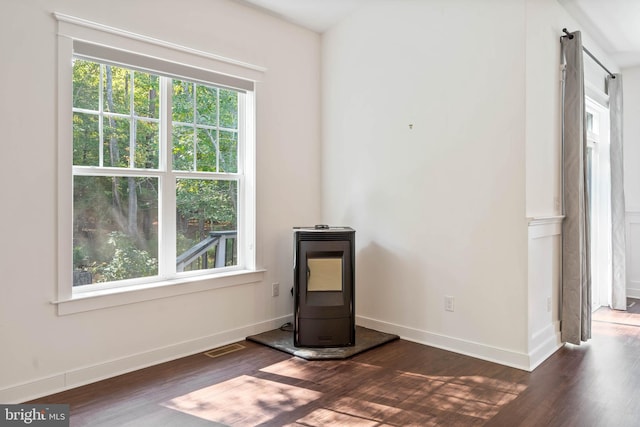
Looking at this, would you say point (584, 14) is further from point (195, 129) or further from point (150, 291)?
point (150, 291)

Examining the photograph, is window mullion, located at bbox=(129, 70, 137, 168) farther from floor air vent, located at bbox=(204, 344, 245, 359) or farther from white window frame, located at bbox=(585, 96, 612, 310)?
white window frame, located at bbox=(585, 96, 612, 310)

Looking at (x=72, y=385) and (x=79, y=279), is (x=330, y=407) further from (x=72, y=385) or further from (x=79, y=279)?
(x=79, y=279)

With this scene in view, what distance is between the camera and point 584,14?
382cm

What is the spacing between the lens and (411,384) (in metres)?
2.84

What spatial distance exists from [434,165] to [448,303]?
1.13m

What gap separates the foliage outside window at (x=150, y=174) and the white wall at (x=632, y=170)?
187 inches

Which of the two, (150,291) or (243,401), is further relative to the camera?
(150,291)

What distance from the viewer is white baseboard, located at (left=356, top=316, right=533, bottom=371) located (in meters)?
3.15

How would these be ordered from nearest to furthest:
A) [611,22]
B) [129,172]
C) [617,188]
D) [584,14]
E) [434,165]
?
[129,172]
[434,165]
[584,14]
[611,22]
[617,188]

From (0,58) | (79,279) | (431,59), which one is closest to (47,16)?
(0,58)

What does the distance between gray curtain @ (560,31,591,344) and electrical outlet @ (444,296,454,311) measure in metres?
0.93

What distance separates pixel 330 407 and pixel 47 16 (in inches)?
114

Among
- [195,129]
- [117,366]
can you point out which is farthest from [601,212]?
[117,366]

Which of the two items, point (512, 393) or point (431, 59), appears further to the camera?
point (431, 59)
